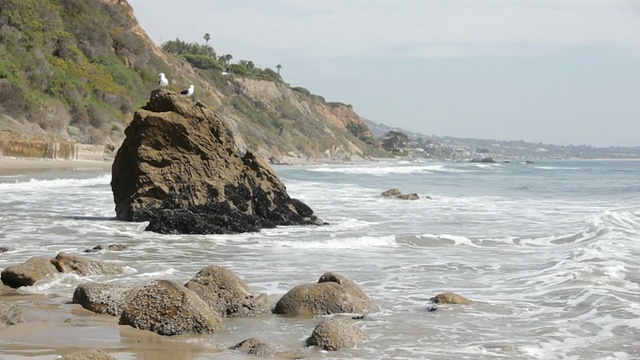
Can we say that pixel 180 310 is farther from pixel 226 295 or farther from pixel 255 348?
pixel 226 295

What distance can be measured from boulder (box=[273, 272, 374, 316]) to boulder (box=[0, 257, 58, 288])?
3010 millimetres

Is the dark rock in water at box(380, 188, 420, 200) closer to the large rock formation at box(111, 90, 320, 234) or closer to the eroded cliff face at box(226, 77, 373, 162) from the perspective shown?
the large rock formation at box(111, 90, 320, 234)

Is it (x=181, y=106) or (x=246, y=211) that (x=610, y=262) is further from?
(x=181, y=106)

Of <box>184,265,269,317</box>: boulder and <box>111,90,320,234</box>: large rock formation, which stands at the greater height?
<box>111,90,320,234</box>: large rock formation

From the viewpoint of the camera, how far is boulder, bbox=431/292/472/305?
29.4 feet

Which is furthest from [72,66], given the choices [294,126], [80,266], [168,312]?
[294,126]

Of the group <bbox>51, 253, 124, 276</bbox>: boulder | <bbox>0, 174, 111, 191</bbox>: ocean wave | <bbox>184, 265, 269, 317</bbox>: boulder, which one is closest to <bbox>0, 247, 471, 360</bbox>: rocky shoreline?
<bbox>184, 265, 269, 317</bbox>: boulder

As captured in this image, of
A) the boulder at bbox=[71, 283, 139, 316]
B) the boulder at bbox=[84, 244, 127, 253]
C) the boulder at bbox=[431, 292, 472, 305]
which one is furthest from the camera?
the boulder at bbox=[84, 244, 127, 253]

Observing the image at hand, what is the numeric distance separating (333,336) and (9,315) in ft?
9.52

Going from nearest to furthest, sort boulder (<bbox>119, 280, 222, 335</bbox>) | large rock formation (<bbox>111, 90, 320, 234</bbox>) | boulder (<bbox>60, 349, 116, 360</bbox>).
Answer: boulder (<bbox>60, 349, 116, 360</bbox>) < boulder (<bbox>119, 280, 222, 335</bbox>) < large rock formation (<bbox>111, 90, 320, 234</bbox>)

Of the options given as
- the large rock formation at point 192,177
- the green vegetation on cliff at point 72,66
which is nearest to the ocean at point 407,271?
the large rock formation at point 192,177

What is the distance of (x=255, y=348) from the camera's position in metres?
6.50

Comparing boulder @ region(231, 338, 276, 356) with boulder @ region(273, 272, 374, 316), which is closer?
boulder @ region(231, 338, 276, 356)

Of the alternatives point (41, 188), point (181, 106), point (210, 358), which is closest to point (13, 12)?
point (41, 188)
